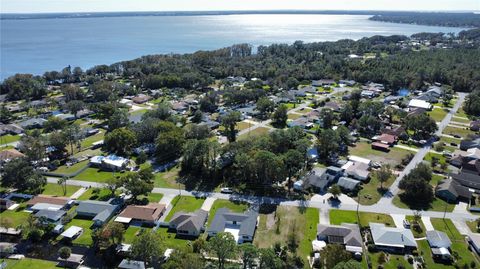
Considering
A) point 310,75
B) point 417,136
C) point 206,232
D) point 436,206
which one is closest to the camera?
point 206,232

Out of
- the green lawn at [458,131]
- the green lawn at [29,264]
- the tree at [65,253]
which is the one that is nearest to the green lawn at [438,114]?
the green lawn at [458,131]

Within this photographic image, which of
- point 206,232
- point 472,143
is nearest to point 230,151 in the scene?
point 206,232

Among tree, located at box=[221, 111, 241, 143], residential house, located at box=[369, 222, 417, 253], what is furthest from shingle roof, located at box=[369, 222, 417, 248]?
tree, located at box=[221, 111, 241, 143]

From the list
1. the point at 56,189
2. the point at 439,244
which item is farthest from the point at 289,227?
the point at 56,189

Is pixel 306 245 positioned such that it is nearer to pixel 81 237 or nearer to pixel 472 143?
pixel 81 237

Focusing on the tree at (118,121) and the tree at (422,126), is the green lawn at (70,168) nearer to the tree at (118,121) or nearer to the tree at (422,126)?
the tree at (118,121)

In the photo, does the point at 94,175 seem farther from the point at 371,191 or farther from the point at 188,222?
the point at 371,191
